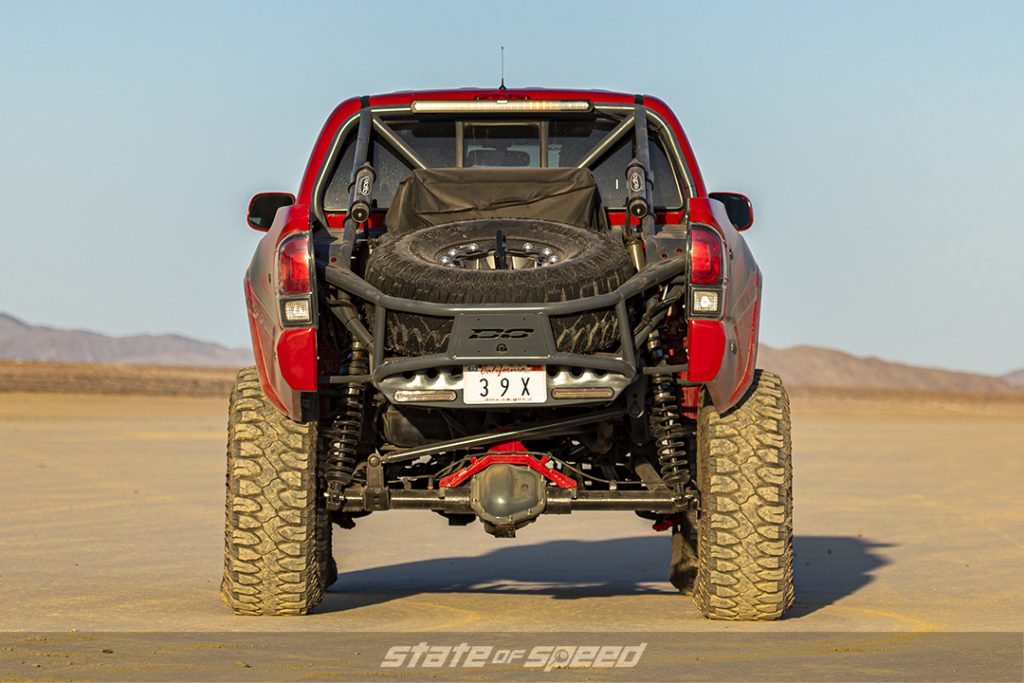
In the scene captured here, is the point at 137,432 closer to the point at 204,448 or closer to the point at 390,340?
the point at 204,448

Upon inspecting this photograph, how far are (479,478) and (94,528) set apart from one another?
581 cm

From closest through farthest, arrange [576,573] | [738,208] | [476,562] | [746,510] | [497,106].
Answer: [746,510]
[497,106]
[738,208]
[576,573]
[476,562]

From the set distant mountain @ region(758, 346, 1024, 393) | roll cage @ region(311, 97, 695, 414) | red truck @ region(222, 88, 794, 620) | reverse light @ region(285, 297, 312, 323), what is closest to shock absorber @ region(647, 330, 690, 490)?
red truck @ region(222, 88, 794, 620)

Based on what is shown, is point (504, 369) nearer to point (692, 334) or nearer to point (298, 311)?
point (692, 334)

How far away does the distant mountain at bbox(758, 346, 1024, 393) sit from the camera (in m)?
129

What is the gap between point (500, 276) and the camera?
7.34m

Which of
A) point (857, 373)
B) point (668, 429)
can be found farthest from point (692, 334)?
point (857, 373)

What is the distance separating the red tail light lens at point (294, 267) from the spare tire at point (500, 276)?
339 millimetres

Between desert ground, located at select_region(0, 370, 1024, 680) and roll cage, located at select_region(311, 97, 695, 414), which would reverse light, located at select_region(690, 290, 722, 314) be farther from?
desert ground, located at select_region(0, 370, 1024, 680)

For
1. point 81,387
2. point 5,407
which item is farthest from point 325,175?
point 81,387

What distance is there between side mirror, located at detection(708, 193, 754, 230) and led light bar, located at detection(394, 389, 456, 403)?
2.47 meters

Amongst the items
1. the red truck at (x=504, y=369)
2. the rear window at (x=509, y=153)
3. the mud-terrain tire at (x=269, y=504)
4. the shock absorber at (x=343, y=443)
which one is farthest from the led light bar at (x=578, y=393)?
the rear window at (x=509, y=153)

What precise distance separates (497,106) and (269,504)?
2.49 metres

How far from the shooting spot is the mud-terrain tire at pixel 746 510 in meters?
7.84
